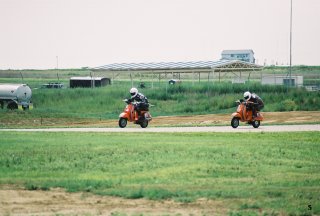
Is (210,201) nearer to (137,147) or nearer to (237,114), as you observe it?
(137,147)

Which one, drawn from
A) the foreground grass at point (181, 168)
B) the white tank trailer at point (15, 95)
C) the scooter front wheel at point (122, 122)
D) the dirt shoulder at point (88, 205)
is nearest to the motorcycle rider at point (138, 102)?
the scooter front wheel at point (122, 122)

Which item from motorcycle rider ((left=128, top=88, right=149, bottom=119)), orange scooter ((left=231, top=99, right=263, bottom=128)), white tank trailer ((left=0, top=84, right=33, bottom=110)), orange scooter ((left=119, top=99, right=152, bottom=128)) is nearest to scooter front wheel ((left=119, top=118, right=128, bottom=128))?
orange scooter ((left=119, top=99, right=152, bottom=128))

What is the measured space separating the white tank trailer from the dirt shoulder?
43.0m

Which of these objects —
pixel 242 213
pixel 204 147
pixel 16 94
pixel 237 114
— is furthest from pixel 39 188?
pixel 16 94

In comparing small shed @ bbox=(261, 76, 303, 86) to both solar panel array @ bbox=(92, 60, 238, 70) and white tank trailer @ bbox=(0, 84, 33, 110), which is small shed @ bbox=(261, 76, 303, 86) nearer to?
solar panel array @ bbox=(92, 60, 238, 70)

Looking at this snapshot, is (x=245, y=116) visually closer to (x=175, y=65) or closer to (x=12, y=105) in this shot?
(x=12, y=105)

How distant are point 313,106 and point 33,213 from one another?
40214 mm

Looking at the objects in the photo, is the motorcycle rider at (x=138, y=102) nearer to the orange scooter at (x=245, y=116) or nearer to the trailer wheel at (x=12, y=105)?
the orange scooter at (x=245, y=116)

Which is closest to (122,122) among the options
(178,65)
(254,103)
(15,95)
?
(254,103)

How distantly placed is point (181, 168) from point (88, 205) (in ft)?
14.2

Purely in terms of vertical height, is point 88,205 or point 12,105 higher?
point 88,205

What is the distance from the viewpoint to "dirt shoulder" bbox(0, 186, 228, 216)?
12.0 metres

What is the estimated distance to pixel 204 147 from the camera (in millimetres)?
20750

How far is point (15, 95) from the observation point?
56156 mm
